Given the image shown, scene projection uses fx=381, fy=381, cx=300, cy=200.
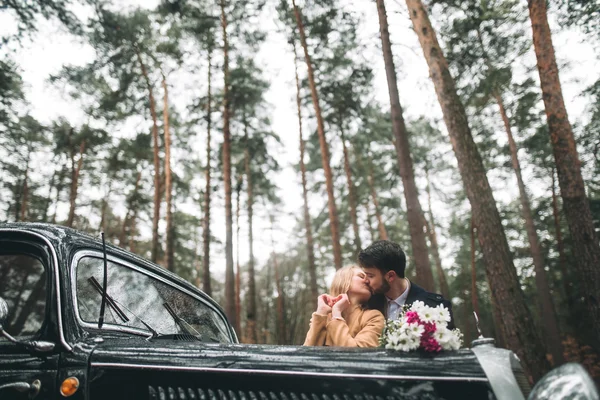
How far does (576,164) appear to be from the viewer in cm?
768

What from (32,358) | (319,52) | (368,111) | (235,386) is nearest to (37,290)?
(32,358)

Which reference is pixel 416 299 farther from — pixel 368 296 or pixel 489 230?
pixel 489 230

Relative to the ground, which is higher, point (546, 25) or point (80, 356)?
point (546, 25)

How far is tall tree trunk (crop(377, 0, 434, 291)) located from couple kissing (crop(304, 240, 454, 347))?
15.6ft

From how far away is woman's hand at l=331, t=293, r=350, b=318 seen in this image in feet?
9.11

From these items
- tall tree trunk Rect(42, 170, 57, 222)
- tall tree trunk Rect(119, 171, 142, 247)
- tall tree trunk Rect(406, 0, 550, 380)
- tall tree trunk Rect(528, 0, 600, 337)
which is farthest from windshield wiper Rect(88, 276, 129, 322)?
tall tree trunk Rect(42, 170, 57, 222)

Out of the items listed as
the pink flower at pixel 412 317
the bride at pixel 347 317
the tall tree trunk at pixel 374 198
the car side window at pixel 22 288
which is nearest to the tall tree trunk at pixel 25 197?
the tall tree trunk at pixel 374 198

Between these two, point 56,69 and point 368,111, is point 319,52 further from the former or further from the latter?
point 56,69

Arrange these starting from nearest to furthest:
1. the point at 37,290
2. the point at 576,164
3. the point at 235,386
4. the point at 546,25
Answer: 1. the point at 235,386
2. the point at 37,290
3. the point at 576,164
4. the point at 546,25

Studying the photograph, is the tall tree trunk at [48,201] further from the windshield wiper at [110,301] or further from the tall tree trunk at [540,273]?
the tall tree trunk at [540,273]

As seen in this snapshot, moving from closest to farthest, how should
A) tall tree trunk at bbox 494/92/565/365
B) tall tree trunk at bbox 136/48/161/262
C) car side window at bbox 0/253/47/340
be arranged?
1. car side window at bbox 0/253/47/340
2. tall tree trunk at bbox 494/92/565/365
3. tall tree trunk at bbox 136/48/161/262

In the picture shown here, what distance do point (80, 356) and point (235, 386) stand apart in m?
0.81

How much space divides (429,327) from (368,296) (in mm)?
1378

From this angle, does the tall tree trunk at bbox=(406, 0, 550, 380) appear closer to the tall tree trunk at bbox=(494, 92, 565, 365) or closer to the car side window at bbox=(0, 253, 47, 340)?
the car side window at bbox=(0, 253, 47, 340)
